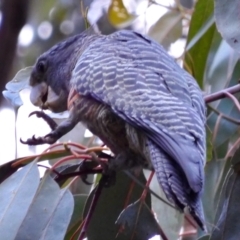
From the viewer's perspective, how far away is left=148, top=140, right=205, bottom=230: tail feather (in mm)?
1354

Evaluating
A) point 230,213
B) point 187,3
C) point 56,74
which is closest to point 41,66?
point 56,74

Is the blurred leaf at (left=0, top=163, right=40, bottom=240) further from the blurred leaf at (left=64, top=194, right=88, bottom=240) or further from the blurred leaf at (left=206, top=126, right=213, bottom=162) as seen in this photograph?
the blurred leaf at (left=206, top=126, right=213, bottom=162)

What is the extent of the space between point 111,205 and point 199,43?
0.70 metres

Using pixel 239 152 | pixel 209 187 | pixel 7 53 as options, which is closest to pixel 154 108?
pixel 239 152

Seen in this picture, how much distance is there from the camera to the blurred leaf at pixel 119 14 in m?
2.54

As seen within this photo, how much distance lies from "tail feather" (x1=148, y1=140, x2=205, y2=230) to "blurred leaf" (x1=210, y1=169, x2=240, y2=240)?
0.35 meters

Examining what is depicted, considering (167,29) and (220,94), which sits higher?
(220,94)

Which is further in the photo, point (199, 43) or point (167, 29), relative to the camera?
point (167, 29)

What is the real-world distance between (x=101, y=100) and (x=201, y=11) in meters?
0.66

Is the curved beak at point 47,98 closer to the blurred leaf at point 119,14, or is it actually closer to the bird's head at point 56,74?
the bird's head at point 56,74

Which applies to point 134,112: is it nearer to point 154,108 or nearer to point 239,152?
point 154,108

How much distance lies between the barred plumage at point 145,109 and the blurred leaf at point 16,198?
16 cm

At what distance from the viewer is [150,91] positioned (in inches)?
66.1

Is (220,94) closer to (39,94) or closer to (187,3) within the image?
(39,94)
